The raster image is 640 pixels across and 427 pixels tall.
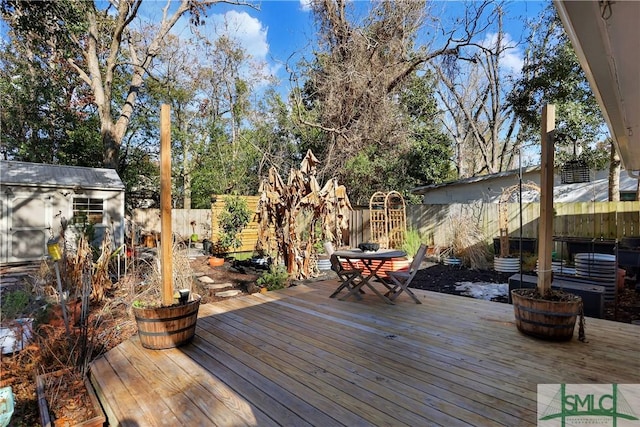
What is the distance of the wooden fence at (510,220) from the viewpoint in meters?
7.51

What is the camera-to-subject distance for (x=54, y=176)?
8992 millimetres

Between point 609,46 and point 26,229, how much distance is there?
11727 mm

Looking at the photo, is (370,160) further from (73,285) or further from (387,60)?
(73,285)

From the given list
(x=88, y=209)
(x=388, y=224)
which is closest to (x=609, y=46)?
(x=388, y=224)

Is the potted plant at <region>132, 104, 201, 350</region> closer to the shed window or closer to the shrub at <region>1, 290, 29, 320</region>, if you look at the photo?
the shrub at <region>1, 290, 29, 320</region>

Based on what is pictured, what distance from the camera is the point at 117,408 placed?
2137mm

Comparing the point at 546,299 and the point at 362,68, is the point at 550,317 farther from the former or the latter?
the point at 362,68

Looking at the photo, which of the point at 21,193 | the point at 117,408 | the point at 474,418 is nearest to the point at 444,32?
the point at 474,418

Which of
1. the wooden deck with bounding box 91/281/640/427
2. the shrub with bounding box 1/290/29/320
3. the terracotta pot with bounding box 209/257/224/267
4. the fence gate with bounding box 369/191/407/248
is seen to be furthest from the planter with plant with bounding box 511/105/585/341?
the terracotta pot with bounding box 209/257/224/267

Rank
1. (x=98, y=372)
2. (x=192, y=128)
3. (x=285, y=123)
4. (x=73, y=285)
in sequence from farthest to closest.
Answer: (x=192, y=128), (x=285, y=123), (x=73, y=285), (x=98, y=372)

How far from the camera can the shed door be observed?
835 cm

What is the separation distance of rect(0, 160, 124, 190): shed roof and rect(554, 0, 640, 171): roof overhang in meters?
10.8

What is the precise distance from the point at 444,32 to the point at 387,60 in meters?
1.98

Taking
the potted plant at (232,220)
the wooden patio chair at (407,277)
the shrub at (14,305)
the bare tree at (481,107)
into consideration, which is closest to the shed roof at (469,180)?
the bare tree at (481,107)
